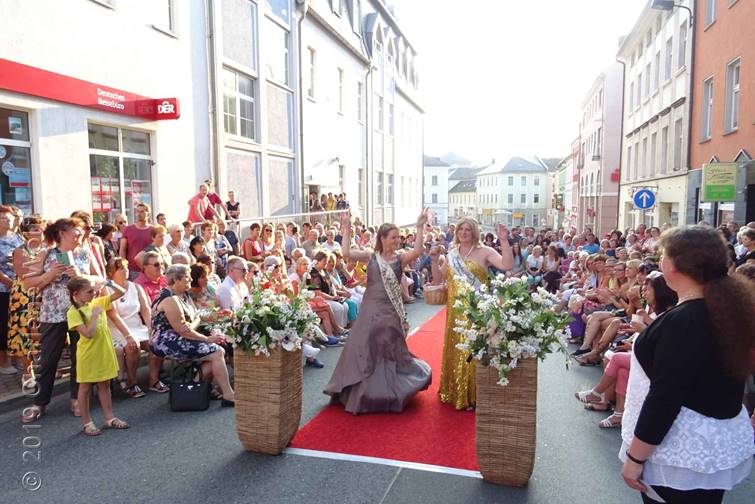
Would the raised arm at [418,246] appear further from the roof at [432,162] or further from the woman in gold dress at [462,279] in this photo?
the roof at [432,162]

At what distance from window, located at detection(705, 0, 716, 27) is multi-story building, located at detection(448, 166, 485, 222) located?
271ft

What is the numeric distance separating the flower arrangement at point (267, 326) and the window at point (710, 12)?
18171mm

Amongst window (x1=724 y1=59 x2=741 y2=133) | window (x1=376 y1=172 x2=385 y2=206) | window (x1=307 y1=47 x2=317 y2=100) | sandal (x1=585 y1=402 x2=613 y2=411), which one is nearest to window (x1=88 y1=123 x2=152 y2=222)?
sandal (x1=585 y1=402 x2=613 y2=411)

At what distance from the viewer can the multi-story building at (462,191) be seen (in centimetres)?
10412

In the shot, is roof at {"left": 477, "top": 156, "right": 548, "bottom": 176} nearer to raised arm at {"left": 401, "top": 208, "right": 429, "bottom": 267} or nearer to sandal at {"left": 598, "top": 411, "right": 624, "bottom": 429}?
raised arm at {"left": 401, "top": 208, "right": 429, "bottom": 267}

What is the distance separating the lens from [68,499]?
3979 mm

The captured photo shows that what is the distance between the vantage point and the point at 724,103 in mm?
15922

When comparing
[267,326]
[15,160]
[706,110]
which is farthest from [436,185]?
[267,326]

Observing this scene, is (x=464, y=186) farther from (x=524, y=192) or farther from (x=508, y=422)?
(x=508, y=422)

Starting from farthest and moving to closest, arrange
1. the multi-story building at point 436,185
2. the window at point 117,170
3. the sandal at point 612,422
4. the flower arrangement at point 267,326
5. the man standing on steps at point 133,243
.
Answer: the multi-story building at point 436,185 → the window at point 117,170 → the man standing on steps at point 133,243 → the sandal at point 612,422 → the flower arrangement at point 267,326

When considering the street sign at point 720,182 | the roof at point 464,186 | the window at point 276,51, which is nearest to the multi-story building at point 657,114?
the street sign at point 720,182

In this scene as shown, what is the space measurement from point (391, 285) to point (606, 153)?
120ft

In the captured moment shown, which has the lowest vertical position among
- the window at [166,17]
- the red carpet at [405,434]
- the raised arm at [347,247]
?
the red carpet at [405,434]

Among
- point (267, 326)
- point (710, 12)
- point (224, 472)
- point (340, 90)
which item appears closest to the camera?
point (224, 472)
